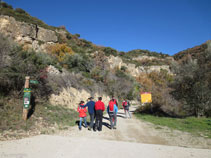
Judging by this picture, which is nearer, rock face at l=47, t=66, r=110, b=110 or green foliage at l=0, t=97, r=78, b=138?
green foliage at l=0, t=97, r=78, b=138

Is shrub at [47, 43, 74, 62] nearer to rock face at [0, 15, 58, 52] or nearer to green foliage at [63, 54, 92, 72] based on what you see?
rock face at [0, 15, 58, 52]

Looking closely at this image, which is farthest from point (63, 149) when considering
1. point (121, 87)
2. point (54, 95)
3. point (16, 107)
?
point (121, 87)

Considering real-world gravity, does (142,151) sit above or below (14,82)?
below

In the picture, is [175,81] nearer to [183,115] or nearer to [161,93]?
[161,93]

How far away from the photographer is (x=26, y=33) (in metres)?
26.0

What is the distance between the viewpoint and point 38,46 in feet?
89.8

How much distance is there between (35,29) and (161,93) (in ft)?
92.5

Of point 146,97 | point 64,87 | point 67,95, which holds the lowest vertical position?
point 146,97

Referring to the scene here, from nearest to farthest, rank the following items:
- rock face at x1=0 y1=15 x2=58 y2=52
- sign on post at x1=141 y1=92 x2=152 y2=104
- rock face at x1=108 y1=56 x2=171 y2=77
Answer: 1. sign on post at x1=141 y1=92 x2=152 y2=104
2. rock face at x1=0 y1=15 x2=58 y2=52
3. rock face at x1=108 y1=56 x2=171 y2=77

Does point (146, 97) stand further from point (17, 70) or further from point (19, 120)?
point (17, 70)

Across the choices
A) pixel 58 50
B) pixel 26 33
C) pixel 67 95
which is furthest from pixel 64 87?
pixel 26 33

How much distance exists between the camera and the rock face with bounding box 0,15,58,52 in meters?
24.0

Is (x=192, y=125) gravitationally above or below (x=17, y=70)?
below

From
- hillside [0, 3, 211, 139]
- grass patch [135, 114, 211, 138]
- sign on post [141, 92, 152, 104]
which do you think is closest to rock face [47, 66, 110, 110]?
hillside [0, 3, 211, 139]
